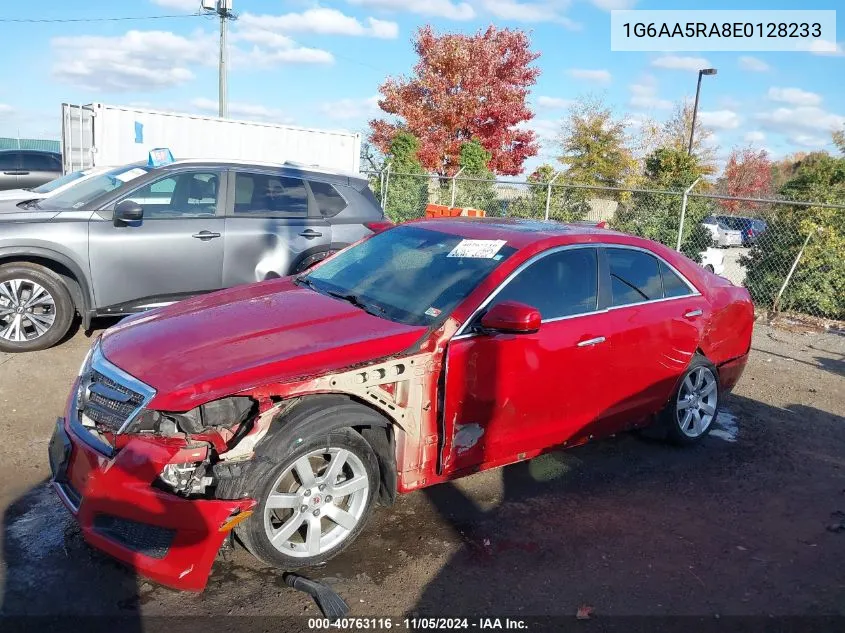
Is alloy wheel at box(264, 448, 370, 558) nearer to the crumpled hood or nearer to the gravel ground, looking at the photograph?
the gravel ground

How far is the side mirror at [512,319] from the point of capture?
11.7 feet

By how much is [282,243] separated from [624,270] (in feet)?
12.3

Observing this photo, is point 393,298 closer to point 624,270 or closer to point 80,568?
point 624,270

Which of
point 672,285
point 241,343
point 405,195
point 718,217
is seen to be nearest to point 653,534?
point 672,285

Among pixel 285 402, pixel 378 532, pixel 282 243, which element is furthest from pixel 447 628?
pixel 282 243

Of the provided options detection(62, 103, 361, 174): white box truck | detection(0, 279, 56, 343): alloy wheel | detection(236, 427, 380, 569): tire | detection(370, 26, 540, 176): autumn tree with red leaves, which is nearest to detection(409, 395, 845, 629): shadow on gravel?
detection(236, 427, 380, 569): tire

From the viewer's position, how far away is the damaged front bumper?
2943 millimetres

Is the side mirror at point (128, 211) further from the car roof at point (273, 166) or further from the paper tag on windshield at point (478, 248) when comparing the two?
the paper tag on windshield at point (478, 248)

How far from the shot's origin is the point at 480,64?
24.6 metres

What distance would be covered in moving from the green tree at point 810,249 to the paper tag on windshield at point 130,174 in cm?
902

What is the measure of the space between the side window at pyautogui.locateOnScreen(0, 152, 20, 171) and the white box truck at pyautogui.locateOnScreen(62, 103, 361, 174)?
3.40 metres

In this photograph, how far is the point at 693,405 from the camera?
5.25 meters

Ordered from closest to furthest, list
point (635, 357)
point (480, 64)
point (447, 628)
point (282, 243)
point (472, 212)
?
1. point (447, 628)
2. point (635, 357)
3. point (282, 243)
4. point (472, 212)
5. point (480, 64)

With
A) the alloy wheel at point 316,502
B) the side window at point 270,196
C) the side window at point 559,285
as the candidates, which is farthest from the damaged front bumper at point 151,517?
the side window at point 270,196
